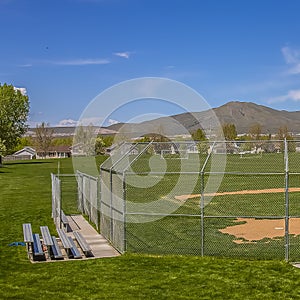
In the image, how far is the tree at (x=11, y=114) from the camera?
238 feet

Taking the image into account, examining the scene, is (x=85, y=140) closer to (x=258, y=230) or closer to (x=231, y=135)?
(x=231, y=135)

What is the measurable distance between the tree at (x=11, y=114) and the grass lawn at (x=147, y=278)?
61.9 m

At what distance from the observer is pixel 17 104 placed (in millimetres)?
75500

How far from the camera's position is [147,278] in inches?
406

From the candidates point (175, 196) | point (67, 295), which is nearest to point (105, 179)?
point (67, 295)

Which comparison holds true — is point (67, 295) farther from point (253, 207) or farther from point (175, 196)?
point (175, 196)

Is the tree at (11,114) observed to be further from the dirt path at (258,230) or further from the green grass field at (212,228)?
the dirt path at (258,230)

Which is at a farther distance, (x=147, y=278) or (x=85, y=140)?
(x=85, y=140)

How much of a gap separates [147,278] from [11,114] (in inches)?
2660

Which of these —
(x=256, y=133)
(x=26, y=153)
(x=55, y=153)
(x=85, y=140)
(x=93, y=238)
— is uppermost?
(x=256, y=133)

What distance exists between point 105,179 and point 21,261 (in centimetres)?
488

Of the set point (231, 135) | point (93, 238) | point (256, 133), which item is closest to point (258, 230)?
point (93, 238)

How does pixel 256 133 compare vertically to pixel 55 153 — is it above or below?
above

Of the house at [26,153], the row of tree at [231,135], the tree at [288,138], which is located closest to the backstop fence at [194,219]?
the tree at [288,138]
